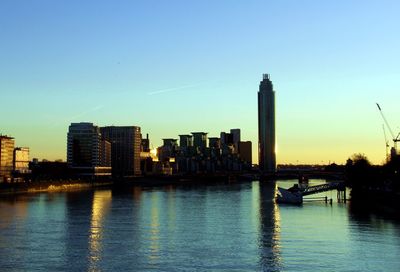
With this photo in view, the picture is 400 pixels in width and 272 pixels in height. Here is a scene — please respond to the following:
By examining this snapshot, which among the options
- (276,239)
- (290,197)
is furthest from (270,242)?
(290,197)

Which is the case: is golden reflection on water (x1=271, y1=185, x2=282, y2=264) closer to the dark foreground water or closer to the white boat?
the dark foreground water

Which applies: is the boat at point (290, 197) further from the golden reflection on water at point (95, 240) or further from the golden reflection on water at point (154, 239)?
the golden reflection on water at point (95, 240)

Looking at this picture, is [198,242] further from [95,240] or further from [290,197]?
[290,197]

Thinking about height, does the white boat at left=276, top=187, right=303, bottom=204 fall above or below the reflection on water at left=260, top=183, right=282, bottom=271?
above

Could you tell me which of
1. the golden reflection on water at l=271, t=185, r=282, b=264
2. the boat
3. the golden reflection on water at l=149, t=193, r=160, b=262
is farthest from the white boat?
the golden reflection on water at l=149, t=193, r=160, b=262

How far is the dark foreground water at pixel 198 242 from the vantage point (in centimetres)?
4722

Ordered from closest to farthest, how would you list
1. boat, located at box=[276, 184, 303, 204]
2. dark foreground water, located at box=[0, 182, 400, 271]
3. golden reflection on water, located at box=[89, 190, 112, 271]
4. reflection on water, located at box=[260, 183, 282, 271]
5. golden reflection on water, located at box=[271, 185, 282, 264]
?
dark foreground water, located at box=[0, 182, 400, 271] < reflection on water, located at box=[260, 183, 282, 271] < golden reflection on water, located at box=[89, 190, 112, 271] < golden reflection on water, located at box=[271, 185, 282, 264] < boat, located at box=[276, 184, 303, 204]

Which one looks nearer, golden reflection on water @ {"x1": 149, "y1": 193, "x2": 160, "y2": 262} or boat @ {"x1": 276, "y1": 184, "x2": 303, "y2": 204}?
golden reflection on water @ {"x1": 149, "y1": 193, "x2": 160, "y2": 262}

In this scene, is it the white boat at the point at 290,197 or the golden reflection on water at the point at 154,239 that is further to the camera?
the white boat at the point at 290,197

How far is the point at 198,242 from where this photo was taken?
197ft

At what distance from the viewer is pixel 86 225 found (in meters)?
76.8

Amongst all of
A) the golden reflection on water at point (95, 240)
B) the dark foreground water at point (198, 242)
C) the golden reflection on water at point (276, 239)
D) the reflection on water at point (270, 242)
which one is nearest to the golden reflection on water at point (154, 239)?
the dark foreground water at point (198, 242)

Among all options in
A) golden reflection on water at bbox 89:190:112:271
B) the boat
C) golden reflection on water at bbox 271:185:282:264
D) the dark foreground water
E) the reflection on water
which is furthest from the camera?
the boat

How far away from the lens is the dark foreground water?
155ft
